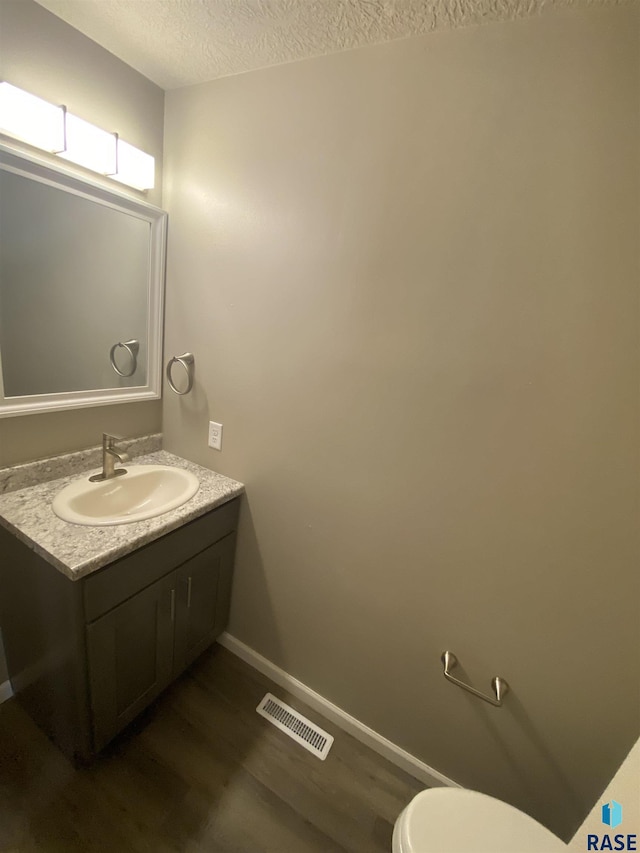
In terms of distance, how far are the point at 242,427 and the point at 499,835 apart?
138cm

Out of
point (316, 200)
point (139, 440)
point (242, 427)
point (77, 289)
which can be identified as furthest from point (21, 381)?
point (316, 200)

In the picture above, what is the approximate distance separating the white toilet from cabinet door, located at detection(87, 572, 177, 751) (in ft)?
2.91

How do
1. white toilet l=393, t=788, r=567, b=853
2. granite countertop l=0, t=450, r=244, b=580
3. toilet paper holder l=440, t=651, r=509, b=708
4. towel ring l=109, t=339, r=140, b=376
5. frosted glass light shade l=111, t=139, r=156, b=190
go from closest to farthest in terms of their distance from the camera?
1. white toilet l=393, t=788, r=567, b=853
2. granite countertop l=0, t=450, r=244, b=580
3. toilet paper holder l=440, t=651, r=509, b=708
4. frosted glass light shade l=111, t=139, r=156, b=190
5. towel ring l=109, t=339, r=140, b=376

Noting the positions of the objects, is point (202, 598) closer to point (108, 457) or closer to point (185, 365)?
point (108, 457)

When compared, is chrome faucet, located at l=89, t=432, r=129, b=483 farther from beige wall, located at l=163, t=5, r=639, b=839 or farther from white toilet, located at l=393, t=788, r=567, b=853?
white toilet, located at l=393, t=788, r=567, b=853

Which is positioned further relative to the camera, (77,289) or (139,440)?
(139,440)

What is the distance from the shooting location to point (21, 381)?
3.73 ft

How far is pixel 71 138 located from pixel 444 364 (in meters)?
1.39

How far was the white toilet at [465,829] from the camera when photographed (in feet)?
2.58

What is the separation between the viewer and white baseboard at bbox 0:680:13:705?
4.21ft

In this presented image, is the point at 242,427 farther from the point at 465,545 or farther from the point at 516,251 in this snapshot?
the point at 516,251

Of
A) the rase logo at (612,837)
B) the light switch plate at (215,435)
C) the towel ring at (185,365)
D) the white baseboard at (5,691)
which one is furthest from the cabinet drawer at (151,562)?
the rase logo at (612,837)

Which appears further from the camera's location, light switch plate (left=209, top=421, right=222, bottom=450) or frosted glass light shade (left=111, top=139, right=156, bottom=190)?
light switch plate (left=209, top=421, right=222, bottom=450)

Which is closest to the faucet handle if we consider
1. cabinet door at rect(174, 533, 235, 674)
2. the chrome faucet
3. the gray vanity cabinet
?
the chrome faucet
